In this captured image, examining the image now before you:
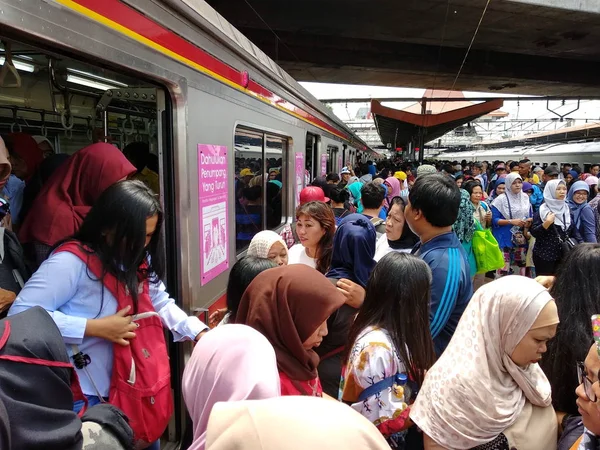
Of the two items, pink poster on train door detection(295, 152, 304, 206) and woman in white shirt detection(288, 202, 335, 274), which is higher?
pink poster on train door detection(295, 152, 304, 206)

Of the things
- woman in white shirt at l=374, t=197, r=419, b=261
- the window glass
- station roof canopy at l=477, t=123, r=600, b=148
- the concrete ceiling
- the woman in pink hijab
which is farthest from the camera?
station roof canopy at l=477, t=123, r=600, b=148

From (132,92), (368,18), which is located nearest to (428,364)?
(132,92)

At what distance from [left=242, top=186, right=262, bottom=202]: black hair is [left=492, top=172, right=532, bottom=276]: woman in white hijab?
3305 mm

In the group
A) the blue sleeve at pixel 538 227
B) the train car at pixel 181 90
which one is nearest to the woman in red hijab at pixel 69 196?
the train car at pixel 181 90

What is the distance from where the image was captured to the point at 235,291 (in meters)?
1.90

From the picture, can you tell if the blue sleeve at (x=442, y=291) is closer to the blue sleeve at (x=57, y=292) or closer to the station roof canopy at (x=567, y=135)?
the blue sleeve at (x=57, y=292)

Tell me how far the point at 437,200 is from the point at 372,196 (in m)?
1.55

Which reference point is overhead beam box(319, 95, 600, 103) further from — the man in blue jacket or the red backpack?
the red backpack

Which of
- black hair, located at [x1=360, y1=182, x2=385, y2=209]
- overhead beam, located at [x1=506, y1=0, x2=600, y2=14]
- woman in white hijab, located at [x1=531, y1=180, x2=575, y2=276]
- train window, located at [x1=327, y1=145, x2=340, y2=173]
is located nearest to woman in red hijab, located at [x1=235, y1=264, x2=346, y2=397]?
black hair, located at [x1=360, y1=182, x2=385, y2=209]

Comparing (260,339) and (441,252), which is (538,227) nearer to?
(441,252)

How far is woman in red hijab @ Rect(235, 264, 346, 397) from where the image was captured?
1349mm

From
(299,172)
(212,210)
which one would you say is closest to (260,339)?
(212,210)

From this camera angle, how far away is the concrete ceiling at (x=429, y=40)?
7.16m

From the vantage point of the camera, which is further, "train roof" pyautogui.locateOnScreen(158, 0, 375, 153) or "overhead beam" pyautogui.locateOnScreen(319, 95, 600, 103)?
"overhead beam" pyautogui.locateOnScreen(319, 95, 600, 103)
